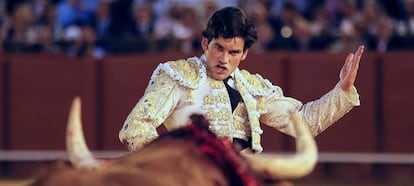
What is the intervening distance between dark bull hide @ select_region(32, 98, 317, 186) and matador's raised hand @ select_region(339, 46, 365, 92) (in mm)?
995

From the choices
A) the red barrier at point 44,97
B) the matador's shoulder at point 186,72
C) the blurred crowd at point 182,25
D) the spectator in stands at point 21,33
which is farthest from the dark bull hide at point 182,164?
the spectator in stands at point 21,33

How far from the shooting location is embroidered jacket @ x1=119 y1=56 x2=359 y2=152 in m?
4.36

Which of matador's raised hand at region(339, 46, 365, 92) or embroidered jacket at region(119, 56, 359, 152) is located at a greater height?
matador's raised hand at region(339, 46, 365, 92)

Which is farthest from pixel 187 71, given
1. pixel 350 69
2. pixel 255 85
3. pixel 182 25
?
pixel 182 25

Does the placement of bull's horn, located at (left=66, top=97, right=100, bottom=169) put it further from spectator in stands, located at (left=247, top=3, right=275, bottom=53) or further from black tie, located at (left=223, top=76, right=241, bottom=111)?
spectator in stands, located at (left=247, top=3, right=275, bottom=53)

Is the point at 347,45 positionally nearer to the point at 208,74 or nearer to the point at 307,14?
the point at 307,14

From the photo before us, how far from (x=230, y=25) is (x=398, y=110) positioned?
6.37m

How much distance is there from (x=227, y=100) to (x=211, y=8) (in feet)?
18.6

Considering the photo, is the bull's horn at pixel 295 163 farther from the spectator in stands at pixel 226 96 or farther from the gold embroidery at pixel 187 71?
the gold embroidery at pixel 187 71

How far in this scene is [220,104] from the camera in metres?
4.49

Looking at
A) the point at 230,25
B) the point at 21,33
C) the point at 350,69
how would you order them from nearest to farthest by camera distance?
the point at 230,25 → the point at 350,69 → the point at 21,33

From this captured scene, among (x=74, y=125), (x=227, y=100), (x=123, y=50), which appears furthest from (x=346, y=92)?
(x=123, y=50)

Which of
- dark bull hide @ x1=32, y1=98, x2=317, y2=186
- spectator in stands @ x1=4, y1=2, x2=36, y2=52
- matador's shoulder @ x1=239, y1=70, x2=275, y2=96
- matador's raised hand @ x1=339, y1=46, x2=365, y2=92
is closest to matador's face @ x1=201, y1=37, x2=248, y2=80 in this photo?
matador's shoulder @ x1=239, y1=70, x2=275, y2=96

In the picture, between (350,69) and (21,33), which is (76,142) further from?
(21,33)
